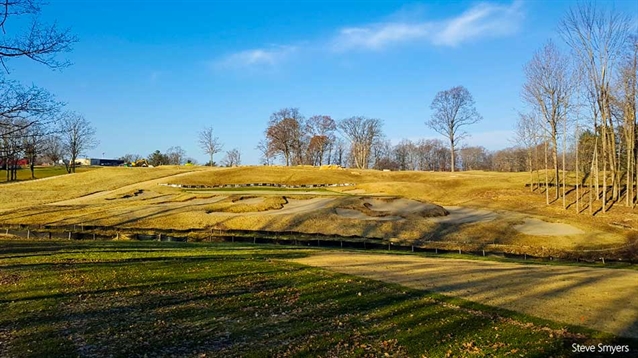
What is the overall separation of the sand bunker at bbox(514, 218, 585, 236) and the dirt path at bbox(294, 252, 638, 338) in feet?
47.3

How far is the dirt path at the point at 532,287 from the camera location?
8555mm

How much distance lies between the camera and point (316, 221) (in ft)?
98.6

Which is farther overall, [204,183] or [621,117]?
[204,183]

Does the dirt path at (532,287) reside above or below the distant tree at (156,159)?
below

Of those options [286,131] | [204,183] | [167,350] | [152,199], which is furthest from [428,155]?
[167,350]

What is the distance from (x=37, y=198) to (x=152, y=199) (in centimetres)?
1382

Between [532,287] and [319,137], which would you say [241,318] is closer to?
[532,287]

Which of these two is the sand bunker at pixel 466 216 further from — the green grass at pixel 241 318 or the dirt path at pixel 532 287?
the green grass at pixel 241 318

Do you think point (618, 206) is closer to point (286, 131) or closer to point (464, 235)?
point (464, 235)

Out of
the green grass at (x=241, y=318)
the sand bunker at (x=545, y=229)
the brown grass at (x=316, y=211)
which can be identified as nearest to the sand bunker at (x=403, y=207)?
the brown grass at (x=316, y=211)

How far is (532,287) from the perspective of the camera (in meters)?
11.2

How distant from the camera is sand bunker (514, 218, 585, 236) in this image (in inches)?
A: 1083


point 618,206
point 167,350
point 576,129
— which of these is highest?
point 576,129

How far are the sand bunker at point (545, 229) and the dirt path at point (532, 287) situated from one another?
14414 millimetres
